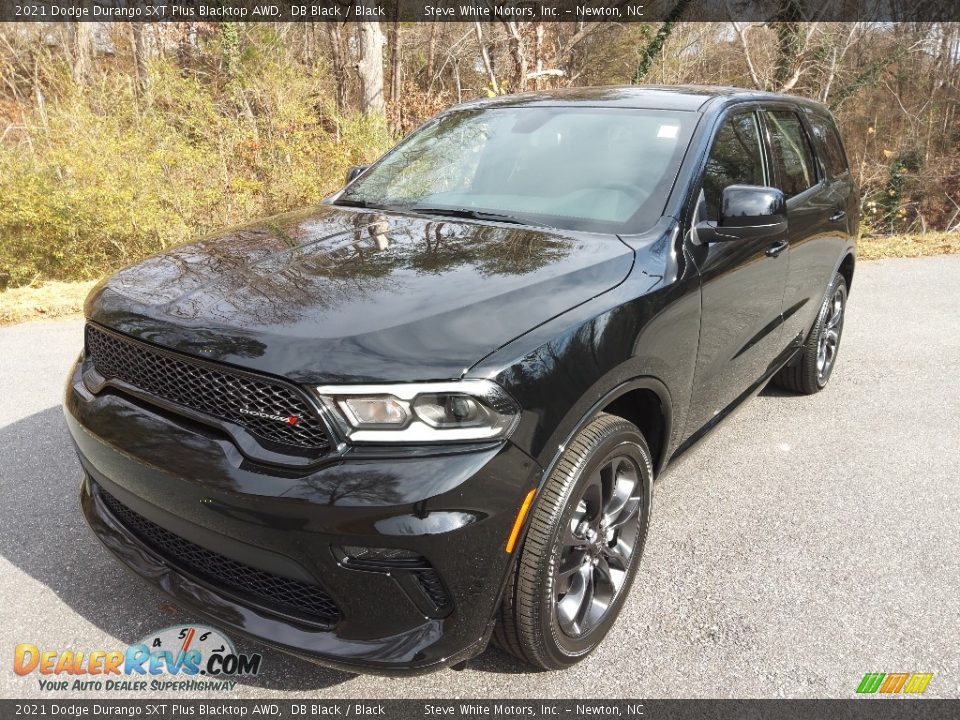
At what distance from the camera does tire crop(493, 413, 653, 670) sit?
6.58ft

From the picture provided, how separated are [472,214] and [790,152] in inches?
79.6

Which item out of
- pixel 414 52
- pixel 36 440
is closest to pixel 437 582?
pixel 36 440

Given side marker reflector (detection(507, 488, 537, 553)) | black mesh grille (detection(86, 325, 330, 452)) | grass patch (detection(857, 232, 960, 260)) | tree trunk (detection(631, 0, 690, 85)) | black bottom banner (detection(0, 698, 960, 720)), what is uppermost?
tree trunk (detection(631, 0, 690, 85))

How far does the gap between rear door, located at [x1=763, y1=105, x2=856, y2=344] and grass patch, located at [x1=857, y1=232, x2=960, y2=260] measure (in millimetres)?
5775

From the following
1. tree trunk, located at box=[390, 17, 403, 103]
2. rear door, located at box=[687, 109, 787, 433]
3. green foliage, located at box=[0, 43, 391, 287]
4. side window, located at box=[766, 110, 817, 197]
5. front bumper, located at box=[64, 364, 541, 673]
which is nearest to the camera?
front bumper, located at box=[64, 364, 541, 673]

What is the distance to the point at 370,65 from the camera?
13633 mm

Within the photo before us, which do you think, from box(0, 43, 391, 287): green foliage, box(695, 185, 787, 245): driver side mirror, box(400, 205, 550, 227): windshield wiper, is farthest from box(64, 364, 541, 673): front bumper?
box(0, 43, 391, 287): green foliage

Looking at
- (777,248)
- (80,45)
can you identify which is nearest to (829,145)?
(777,248)

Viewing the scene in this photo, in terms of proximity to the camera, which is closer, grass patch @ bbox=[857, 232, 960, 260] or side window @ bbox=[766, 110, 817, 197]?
side window @ bbox=[766, 110, 817, 197]

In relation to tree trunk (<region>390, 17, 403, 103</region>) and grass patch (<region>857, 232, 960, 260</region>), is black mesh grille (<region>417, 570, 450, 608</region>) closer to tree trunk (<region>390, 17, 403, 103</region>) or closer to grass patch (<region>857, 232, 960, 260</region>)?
grass patch (<region>857, 232, 960, 260</region>)

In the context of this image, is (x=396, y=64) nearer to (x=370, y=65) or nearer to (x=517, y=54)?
(x=370, y=65)

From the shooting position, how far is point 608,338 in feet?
7.14

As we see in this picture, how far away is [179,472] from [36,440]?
255 cm

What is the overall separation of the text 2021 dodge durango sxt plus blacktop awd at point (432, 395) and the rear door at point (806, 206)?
67 cm
